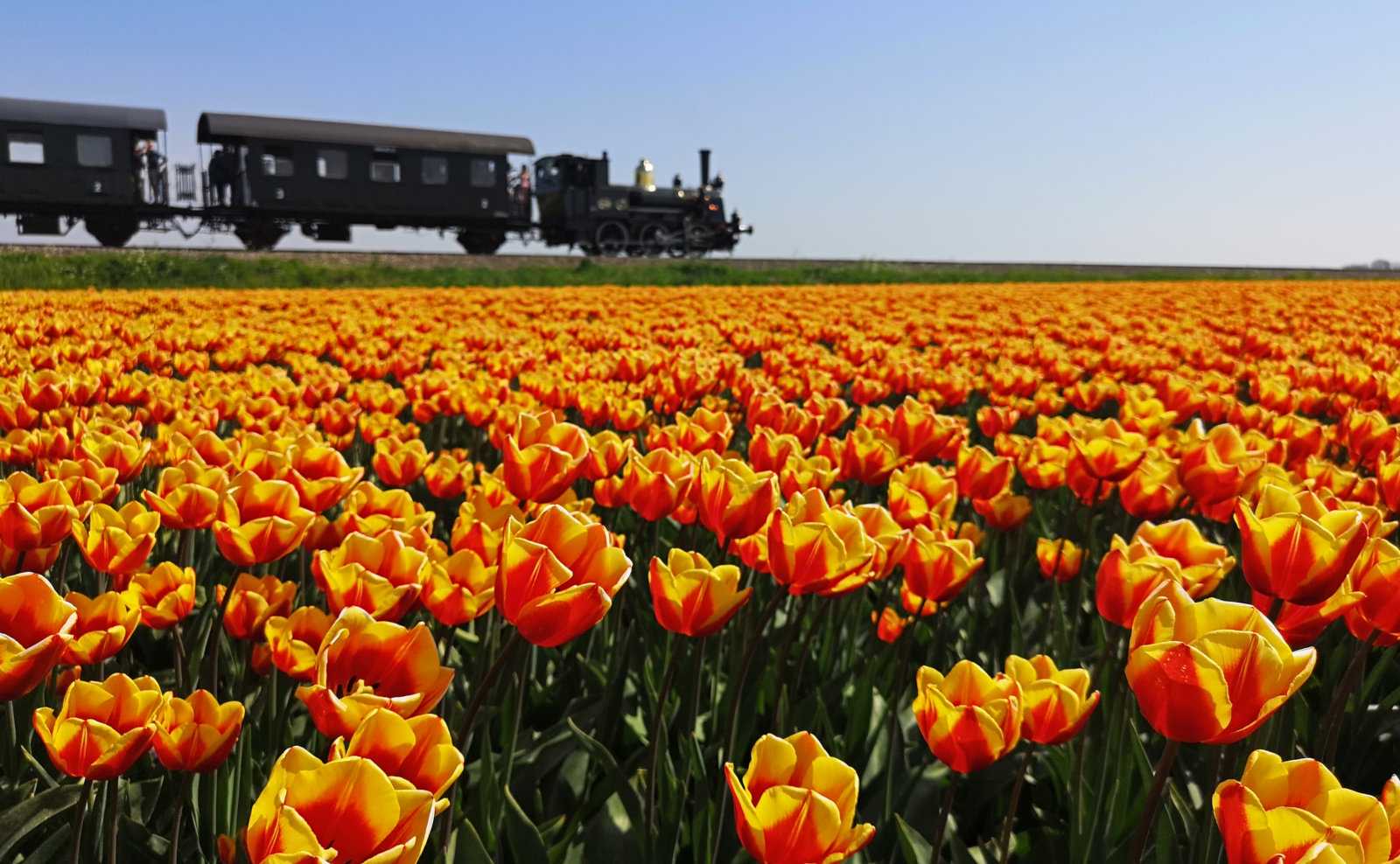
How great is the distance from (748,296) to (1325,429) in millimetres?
10876

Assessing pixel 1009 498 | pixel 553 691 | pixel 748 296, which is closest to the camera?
pixel 553 691

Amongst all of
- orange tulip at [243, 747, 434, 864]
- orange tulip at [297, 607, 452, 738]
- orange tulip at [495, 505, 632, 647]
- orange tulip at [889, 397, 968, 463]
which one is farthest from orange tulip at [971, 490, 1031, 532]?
orange tulip at [243, 747, 434, 864]

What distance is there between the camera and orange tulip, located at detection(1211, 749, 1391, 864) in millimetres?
819

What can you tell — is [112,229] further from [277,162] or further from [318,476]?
[318,476]

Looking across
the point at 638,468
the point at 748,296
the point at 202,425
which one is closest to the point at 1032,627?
the point at 638,468

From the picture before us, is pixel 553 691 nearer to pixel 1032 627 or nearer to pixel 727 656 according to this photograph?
pixel 727 656

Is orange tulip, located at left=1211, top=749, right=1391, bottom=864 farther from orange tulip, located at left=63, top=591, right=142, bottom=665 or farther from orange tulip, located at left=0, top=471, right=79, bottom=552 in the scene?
orange tulip, located at left=0, top=471, right=79, bottom=552

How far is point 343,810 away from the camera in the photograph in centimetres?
82

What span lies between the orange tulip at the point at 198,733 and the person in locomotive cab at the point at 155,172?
29668 millimetres

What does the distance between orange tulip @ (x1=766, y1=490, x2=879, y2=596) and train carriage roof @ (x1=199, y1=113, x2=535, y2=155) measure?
28825 millimetres

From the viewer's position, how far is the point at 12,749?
1692mm

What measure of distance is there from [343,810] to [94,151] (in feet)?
97.3

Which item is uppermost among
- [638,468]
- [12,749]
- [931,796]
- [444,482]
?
[638,468]

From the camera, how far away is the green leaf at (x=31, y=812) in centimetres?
143
